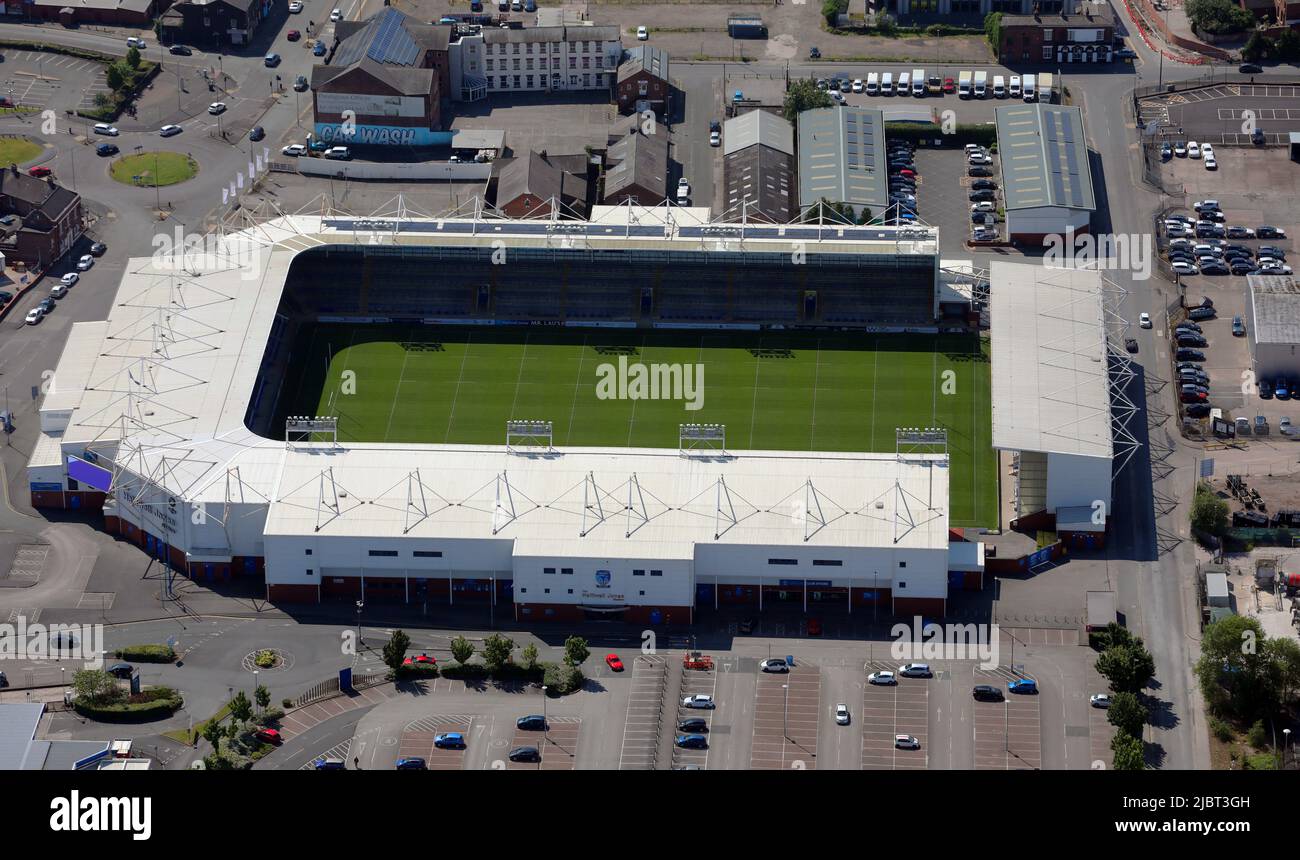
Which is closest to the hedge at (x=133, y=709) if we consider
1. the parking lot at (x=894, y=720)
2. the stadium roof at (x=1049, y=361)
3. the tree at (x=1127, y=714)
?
the parking lot at (x=894, y=720)

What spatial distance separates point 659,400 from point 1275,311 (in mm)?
58528

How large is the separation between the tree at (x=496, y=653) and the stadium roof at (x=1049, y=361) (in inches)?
1786

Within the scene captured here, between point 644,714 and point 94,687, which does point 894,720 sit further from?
point 94,687

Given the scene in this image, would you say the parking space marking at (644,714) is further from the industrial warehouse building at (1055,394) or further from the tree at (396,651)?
the industrial warehouse building at (1055,394)

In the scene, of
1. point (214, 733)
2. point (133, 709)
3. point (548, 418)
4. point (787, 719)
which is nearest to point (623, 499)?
point (548, 418)

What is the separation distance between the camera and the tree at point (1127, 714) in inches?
5659

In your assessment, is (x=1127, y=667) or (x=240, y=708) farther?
(x=1127, y=667)

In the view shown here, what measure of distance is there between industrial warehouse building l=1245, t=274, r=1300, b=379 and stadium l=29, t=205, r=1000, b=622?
2554 centimetres

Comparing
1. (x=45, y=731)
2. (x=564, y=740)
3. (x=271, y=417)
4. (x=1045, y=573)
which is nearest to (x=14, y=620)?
(x=45, y=731)

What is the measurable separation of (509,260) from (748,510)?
4758cm

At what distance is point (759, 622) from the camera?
16088cm

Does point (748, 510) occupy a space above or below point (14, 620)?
above

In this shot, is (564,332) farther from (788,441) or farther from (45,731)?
(45,731)

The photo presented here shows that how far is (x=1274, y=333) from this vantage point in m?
188
